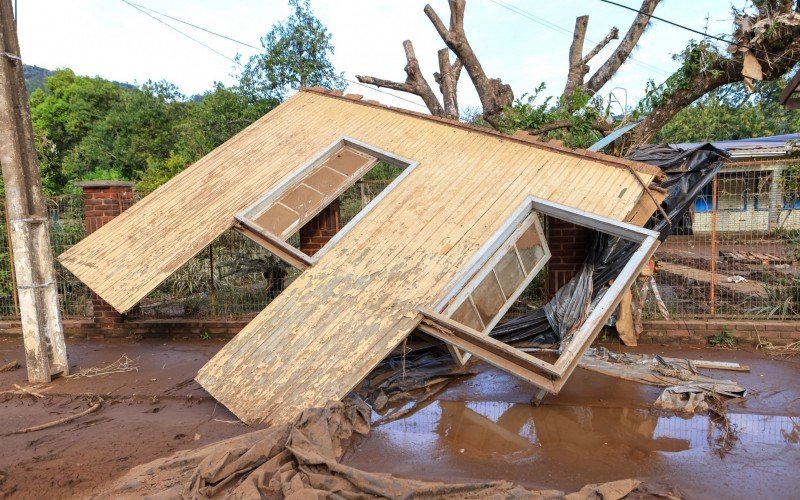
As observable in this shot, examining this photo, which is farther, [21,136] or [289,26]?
[289,26]

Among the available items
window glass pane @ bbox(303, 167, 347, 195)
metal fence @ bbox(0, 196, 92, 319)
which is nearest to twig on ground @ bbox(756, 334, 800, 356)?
window glass pane @ bbox(303, 167, 347, 195)

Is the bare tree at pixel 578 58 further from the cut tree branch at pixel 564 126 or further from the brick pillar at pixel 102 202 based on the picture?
the brick pillar at pixel 102 202

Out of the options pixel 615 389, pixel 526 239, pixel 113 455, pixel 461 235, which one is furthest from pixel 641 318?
pixel 113 455

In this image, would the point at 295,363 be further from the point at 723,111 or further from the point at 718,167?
the point at 723,111

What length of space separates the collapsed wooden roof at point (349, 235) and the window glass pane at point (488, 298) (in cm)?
35

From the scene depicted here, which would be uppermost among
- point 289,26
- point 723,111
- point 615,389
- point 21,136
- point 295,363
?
point 289,26

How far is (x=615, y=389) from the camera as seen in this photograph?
5359 mm

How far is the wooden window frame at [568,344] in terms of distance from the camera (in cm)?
420

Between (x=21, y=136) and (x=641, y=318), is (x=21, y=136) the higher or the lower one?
the higher one

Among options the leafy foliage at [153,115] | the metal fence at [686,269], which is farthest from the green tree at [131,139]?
the metal fence at [686,269]

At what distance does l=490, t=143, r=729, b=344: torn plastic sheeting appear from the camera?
257 inches

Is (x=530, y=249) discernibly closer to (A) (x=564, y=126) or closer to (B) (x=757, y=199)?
(B) (x=757, y=199)

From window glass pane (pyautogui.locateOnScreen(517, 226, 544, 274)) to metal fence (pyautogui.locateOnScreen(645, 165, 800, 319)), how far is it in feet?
6.97

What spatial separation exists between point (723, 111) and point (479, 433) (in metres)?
26.8
